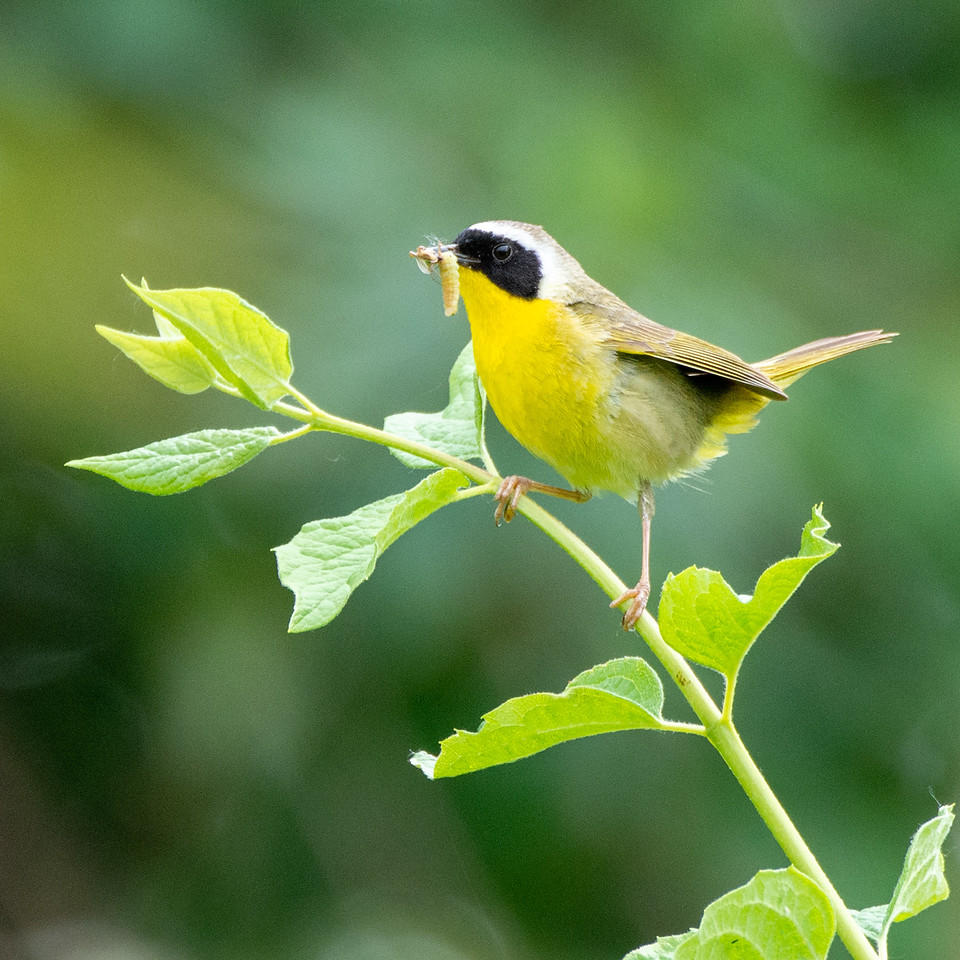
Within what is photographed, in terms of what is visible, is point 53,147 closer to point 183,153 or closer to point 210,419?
point 183,153

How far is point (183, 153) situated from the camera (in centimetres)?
430

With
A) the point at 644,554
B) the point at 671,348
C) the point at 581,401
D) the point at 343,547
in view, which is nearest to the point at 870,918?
the point at 343,547

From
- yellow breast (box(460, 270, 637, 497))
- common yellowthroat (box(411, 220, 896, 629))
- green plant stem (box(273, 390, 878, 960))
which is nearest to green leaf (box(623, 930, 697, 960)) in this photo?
green plant stem (box(273, 390, 878, 960))

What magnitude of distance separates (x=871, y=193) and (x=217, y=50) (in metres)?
2.32

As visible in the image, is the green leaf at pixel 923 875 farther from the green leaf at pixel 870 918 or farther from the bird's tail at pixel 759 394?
the bird's tail at pixel 759 394

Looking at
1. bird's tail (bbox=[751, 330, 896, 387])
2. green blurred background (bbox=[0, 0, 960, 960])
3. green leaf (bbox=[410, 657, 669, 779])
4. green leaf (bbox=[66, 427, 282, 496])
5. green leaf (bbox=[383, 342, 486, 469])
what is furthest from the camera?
green blurred background (bbox=[0, 0, 960, 960])

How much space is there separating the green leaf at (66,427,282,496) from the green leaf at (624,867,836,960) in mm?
501

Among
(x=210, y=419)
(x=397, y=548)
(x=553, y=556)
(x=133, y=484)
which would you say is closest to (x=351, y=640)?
(x=397, y=548)

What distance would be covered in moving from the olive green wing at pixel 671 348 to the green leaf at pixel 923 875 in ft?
4.63

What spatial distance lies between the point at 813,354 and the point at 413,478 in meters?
1.09

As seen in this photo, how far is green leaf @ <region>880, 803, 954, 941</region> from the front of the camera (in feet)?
3.02

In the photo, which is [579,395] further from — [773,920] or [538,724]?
[773,920]

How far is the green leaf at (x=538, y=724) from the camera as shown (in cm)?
92

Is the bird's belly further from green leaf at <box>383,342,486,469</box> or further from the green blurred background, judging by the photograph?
green leaf at <box>383,342,486,469</box>
